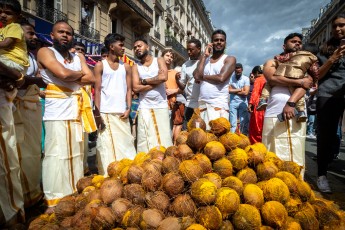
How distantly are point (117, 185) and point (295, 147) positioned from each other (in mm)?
2222

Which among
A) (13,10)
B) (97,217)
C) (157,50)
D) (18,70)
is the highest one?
(157,50)

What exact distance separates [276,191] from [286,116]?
1.34 m

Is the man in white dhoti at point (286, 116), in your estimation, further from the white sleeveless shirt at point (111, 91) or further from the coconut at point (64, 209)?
the coconut at point (64, 209)

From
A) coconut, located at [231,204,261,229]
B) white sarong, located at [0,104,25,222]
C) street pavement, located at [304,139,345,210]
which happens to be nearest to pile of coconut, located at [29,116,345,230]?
coconut, located at [231,204,261,229]

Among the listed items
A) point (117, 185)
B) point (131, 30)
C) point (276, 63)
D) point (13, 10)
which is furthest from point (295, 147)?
point (131, 30)

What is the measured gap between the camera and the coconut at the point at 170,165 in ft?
7.39

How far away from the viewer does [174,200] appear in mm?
2000

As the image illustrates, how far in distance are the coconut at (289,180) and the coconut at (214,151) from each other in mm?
524

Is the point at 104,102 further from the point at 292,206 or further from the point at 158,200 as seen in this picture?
the point at 292,206

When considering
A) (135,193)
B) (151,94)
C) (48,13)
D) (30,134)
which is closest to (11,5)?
(30,134)

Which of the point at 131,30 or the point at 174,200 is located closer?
the point at 174,200

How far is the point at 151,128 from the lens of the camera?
4.30 meters

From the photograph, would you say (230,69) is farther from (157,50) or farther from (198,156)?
(157,50)

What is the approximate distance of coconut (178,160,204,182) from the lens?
2070 mm
